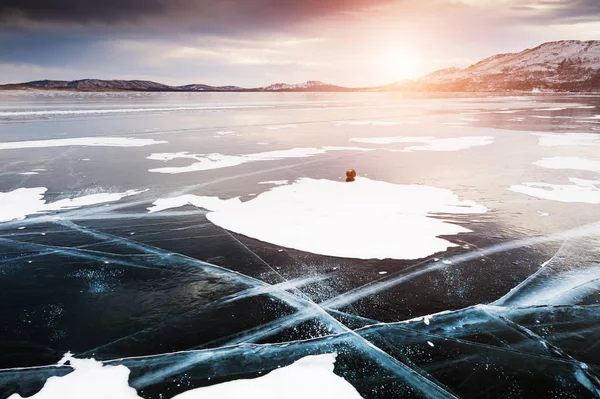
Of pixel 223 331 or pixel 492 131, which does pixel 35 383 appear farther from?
pixel 492 131

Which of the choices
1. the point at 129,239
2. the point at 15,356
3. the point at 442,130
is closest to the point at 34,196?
the point at 129,239

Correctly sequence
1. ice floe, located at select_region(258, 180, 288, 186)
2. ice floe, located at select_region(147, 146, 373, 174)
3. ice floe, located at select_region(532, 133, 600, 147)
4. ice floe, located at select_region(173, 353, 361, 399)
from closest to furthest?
ice floe, located at select_region(173, 353, 361, 399) → ice floe, located at select_region(258, 180, 288, 186) → ice floe, located at select_region(147, 146, 373, 174) → ice floe, located at select_region(532, 133, 600, 147)

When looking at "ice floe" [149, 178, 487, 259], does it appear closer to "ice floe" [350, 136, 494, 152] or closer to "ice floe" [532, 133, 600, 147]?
"ice floe" [350, 136, 494, 152]

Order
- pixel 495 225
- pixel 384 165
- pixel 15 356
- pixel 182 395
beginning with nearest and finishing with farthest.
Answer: pixel 182 395
pixel 15 356
pixel 495 225
pixel 384 165

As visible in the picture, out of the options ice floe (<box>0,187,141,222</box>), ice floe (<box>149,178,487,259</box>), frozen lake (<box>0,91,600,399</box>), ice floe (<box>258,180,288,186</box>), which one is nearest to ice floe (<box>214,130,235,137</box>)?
frozen lake (<box>0,91,600,399</box>)

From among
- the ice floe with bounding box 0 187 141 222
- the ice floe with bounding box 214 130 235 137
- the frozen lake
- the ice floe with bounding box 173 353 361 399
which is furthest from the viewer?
the ice floe with bounding box 214 130 235 137

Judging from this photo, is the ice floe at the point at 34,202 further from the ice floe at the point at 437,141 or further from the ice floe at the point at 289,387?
the ice floe at the point at 437,141

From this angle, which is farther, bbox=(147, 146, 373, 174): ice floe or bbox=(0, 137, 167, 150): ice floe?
bbox=(0, 137, 167, 150): ice floe
